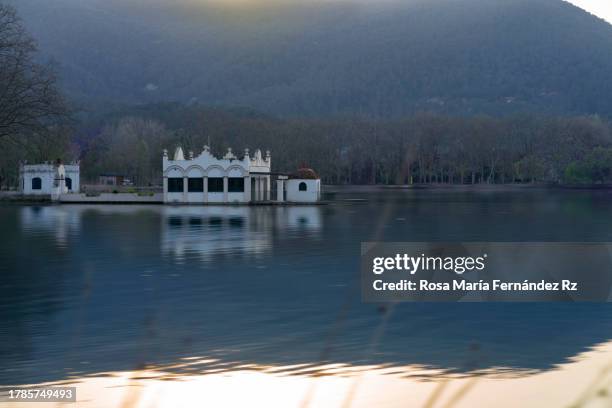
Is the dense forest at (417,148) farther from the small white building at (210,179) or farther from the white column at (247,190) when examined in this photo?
the white column at (247,190)

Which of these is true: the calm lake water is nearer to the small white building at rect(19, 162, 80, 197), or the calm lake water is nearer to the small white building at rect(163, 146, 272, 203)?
the small white building at rect(163, 146, 272, 203)

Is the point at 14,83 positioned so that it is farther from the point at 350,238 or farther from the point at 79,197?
the point at 350,238

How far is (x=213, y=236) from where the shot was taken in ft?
148

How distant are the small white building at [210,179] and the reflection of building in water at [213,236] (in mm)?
28903

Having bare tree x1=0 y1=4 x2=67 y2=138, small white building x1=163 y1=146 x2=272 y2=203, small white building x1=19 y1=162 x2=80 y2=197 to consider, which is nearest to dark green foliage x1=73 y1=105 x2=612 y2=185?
small white building x1=19 y1=162 x2=80 y2=197

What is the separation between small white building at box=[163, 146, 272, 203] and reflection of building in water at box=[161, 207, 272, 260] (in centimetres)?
2890

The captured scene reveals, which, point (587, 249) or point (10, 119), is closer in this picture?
point (587, 249)

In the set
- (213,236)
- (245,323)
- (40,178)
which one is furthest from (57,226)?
(40,178)

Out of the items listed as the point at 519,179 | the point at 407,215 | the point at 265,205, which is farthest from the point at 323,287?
the point at 519,179

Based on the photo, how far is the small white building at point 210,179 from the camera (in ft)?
306

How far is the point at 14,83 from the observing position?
76.8m

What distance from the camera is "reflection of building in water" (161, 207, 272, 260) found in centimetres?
3669

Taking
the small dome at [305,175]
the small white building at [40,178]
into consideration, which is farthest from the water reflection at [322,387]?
the small white building at [40,178]

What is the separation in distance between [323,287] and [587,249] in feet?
56.3
